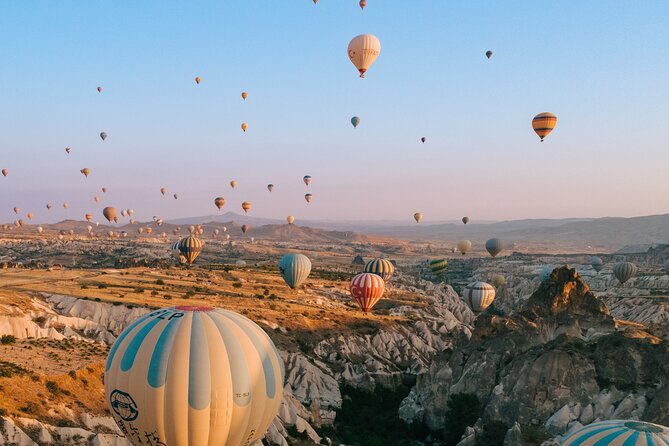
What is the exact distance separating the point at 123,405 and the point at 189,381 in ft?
10.8

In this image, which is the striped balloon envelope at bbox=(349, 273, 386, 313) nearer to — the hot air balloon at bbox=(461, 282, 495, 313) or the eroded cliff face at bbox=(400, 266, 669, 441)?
the hot air balloon at bbox=(461, 282, 495, 313)

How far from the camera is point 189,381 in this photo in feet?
70.6

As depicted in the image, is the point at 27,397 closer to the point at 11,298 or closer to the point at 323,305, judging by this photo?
the point at 11,298

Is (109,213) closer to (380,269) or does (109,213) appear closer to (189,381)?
(380,269)

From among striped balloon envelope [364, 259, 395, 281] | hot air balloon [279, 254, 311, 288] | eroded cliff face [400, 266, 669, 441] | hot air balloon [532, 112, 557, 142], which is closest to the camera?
eroded cliff face [400, 266, 669, 441]

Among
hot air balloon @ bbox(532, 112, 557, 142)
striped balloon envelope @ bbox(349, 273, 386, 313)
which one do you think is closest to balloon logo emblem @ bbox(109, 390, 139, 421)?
striped balloon envelope @ bbox(349, 273, 386, 313)

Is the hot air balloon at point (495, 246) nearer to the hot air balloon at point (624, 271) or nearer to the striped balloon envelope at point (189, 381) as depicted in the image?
the hot air balloon at point (624, 271)

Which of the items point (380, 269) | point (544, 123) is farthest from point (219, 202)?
point (544, 123)

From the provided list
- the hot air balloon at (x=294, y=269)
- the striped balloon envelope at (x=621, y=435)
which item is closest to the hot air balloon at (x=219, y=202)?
the hot air balloon at (x=294, y=269)

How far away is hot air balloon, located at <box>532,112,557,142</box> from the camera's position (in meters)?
80.1

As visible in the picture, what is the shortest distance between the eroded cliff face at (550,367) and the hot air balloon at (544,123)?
34.9 metres

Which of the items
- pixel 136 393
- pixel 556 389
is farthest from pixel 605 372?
pixel 136 393

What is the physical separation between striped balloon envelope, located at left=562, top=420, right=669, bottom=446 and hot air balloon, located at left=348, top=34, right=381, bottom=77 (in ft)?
181

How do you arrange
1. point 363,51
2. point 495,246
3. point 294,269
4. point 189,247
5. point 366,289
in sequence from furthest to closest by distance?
point 495,246 < point 189,247 < point 294,269 < point 366,289 < point 363,51
